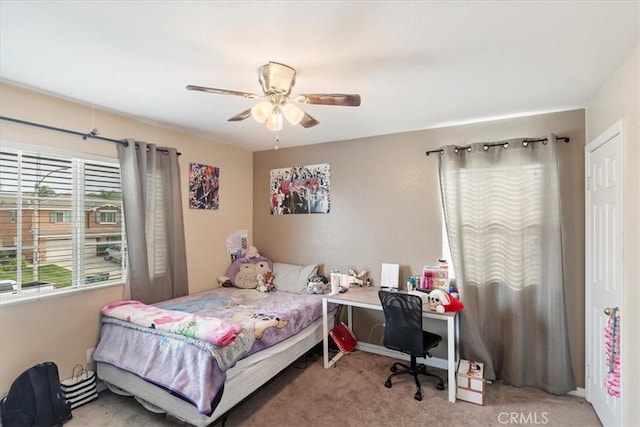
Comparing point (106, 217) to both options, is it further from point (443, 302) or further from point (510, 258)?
point (510, 258)

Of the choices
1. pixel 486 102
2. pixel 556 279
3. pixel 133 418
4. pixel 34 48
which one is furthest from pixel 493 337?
pixel 34 48

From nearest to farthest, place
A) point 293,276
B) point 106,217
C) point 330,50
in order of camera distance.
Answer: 1. point 330,50
2. point 106,217
3. point 293,276

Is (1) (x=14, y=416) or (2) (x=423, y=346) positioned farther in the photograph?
(2) (x=423, y=346)

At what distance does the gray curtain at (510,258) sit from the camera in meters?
2.61

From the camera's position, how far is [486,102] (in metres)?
2.50

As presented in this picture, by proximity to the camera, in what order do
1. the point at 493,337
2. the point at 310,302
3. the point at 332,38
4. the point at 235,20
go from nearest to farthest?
1. the point at 235,20
2. the point at 332,38
3. the point at 493,337
4. the point at 310,302

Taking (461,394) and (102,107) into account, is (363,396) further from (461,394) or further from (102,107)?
(102,107)

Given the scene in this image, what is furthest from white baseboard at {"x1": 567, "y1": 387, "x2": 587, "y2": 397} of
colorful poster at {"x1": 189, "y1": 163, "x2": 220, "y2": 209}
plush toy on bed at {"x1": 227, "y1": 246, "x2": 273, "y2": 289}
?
colorful poster at {"x1": 189, "y1": 163, "x2": 220, "y2": 209}

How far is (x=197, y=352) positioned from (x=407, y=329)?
1.67m

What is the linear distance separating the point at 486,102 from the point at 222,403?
3.01 metres

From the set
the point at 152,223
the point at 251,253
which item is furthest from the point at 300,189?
the point at 152,223

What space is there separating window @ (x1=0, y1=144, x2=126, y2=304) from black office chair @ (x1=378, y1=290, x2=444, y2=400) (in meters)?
2.48

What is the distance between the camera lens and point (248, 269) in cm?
382

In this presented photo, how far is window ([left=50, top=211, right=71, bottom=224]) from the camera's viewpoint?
2408 mm
